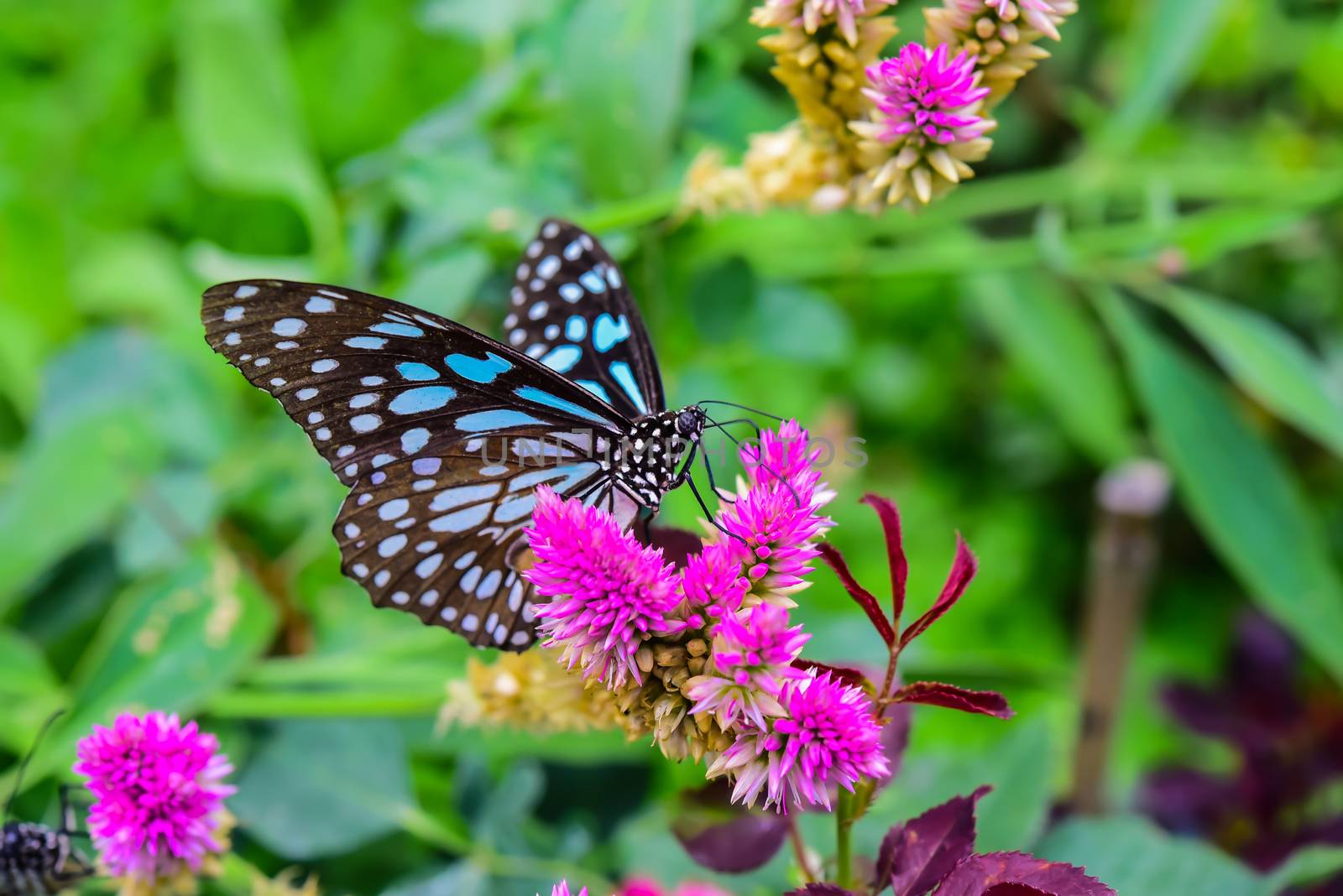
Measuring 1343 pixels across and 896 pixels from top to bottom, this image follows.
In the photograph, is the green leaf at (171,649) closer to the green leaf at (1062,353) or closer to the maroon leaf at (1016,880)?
the maroon leaf at (1016,880)

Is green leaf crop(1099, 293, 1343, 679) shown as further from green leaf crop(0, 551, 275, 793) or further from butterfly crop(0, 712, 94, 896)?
butterfly crop(0, 712, 94, 896)

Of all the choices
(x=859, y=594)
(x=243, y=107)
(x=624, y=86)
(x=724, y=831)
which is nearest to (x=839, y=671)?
(x=859, y=594)

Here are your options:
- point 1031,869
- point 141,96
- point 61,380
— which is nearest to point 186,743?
point 1031,869

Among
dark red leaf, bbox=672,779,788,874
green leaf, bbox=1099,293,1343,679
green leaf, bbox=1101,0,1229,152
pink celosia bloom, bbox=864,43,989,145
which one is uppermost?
green leaf, bbox=1101,0,1229,152

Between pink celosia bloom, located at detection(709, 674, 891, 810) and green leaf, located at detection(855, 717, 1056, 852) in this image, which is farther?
green leaf, located at detection(855, 717, 1056, 852)

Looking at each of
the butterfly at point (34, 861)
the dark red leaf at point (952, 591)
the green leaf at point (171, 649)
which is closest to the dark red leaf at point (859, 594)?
the dark red leaf at point (952, 591)

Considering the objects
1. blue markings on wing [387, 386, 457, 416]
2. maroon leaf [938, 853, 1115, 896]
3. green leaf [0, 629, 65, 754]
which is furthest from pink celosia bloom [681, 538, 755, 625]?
green leaf [0, 629, 65, 754]

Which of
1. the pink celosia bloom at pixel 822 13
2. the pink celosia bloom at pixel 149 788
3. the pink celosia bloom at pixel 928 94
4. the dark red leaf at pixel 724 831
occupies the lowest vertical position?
the pink celosia bloom at pixel 149 788
